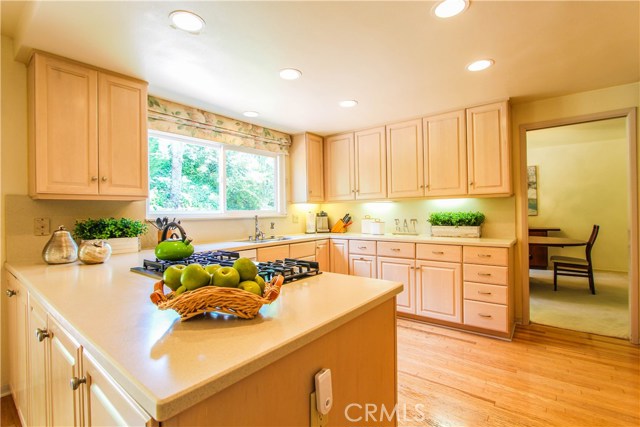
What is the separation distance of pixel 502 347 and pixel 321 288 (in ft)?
7.47

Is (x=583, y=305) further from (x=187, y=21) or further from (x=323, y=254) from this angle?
(x=187, y=21)

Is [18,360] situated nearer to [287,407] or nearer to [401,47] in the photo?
[287,407]

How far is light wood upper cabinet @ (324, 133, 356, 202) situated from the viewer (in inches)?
155

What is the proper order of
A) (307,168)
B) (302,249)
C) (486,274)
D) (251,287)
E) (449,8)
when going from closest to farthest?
(251,287)
(449,8)
(486,274)
(302,249)
(307,168)

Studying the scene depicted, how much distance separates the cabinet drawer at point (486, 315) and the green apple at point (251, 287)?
2.61 metres

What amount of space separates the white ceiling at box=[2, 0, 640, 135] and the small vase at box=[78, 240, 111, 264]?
4.00ft

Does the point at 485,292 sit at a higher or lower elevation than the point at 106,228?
lower

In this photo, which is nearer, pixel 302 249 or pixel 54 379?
pixel 54 379

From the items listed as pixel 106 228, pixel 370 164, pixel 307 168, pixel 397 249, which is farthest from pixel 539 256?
pixel 106 228

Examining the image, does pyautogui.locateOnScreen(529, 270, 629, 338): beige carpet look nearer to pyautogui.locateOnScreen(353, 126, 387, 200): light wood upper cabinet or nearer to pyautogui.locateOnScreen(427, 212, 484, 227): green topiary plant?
pyautogui.locateOnScreen(427, 212, 484, 227): green topiary plant

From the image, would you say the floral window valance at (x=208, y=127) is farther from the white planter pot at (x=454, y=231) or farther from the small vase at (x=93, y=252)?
the white planter pot at (x=454, y=231)

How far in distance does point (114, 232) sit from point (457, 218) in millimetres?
3205

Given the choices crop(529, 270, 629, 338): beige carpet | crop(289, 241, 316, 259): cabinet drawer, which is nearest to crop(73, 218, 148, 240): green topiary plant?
crop(289, 241, 316, 259): cabinet drawer

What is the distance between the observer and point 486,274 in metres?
2.74
